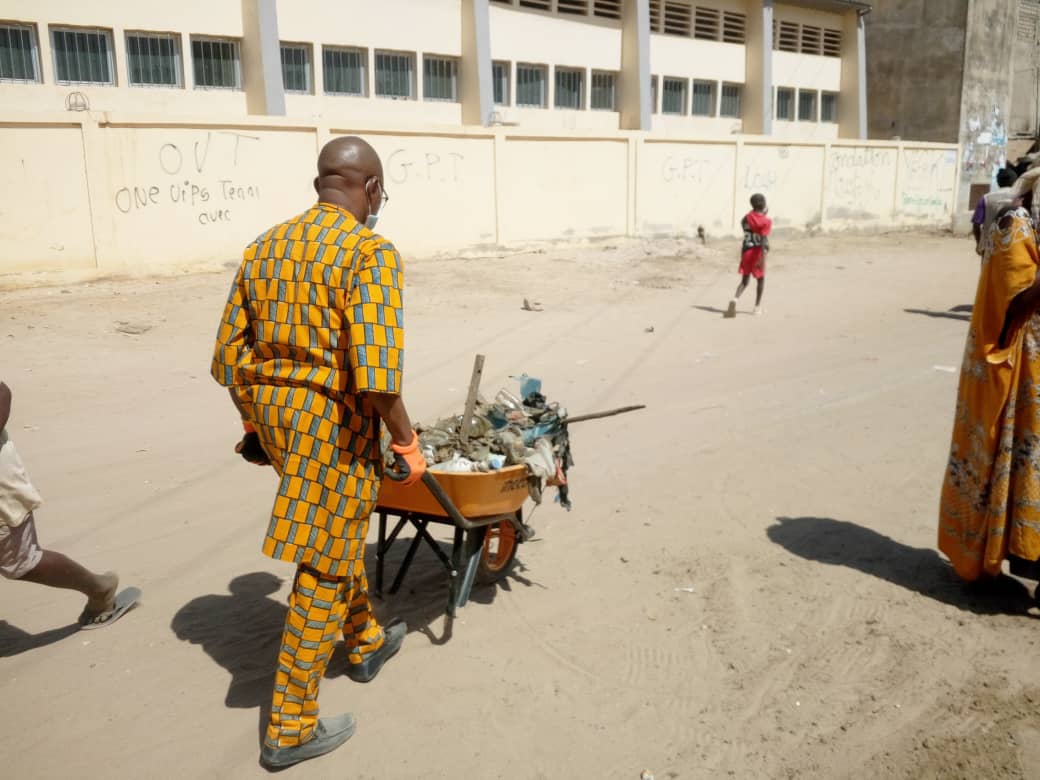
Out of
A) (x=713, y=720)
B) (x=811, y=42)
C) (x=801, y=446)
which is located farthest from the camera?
(x=811, y=42)

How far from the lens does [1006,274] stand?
3.60 metres

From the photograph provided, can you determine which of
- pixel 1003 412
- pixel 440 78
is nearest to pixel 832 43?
pixel 440 78

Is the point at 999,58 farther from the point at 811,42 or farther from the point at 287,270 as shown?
the point at 287,270

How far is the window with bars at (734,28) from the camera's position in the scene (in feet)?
80.6

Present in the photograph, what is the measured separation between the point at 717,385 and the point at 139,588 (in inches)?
217

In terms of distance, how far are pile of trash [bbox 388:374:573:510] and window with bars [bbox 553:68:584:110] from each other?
716 inches

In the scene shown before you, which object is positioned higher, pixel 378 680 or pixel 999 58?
pixel 999 58

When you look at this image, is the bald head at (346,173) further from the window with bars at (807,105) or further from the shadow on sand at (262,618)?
the window with bars at (807,105)

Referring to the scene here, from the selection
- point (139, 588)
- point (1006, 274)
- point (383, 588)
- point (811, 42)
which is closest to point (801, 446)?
point (1006, 274)

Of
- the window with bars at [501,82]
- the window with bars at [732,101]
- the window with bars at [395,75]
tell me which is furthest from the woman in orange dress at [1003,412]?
the window with bars at [732,101]

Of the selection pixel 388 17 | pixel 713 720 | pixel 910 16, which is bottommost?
pixel 713 720

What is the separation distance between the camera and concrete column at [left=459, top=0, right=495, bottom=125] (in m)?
18.5

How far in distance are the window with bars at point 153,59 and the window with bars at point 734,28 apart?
15221mm

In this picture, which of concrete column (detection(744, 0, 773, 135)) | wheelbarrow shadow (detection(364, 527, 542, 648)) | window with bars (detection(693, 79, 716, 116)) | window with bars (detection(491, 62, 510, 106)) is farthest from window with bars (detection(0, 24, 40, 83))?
concrete column (detection(744, 0, 773, 135))
